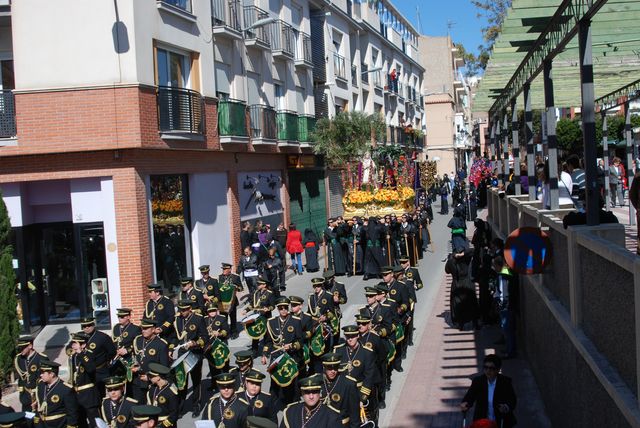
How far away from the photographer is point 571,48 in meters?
13.0

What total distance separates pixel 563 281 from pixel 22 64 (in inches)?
541

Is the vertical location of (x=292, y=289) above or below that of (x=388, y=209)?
below

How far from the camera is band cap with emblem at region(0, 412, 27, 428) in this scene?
788cm

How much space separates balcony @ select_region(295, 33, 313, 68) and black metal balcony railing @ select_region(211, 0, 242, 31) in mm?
5803

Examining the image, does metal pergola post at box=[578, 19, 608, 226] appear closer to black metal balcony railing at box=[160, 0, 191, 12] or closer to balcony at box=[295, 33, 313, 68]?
black metal balcony railing at box=[160, 0, 191, 12]

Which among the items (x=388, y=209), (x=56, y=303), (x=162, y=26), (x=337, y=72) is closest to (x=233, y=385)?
(x=56, y=303)

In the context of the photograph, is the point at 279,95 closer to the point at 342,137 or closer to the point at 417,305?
the point at 342,137

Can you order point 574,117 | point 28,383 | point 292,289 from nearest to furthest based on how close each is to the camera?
point 28,383 < point 292,289 < point 574,117

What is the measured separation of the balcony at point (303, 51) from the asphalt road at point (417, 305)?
7.67 metres

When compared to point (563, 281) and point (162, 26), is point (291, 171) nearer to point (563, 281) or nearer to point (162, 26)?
point (162, 26)

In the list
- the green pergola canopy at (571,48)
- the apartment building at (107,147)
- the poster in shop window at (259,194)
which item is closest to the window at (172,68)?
the apartment building at (107,147)

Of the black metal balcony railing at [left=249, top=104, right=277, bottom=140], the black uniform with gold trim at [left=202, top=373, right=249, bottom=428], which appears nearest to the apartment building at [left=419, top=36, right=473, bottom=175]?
the black metal balcony railing at [left=249, top=104, right=277, bottom=140]

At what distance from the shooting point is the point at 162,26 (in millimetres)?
19469

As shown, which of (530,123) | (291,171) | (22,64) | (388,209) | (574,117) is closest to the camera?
(530,123)
